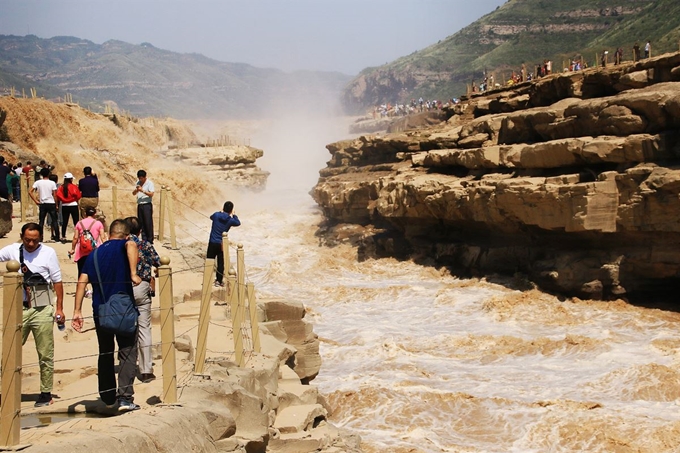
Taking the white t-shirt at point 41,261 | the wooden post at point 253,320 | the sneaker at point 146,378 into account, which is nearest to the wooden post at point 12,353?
the white t-shirt at point 41,261

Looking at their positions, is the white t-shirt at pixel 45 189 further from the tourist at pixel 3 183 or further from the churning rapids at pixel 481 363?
the churning rapids at pixel 481 363

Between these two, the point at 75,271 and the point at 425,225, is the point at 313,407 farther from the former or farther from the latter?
the point at 425,225

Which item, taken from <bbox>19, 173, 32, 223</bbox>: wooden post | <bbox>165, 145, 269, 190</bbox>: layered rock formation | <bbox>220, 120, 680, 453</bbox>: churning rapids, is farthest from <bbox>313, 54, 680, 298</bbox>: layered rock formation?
<bbox>165, 145, 269, 190</bbox>: layered rock formation

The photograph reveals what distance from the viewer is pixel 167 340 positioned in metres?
6.26

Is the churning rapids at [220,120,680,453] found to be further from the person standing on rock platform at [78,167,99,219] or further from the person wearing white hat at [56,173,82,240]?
the person wearing white hat at [56,173,82,240]

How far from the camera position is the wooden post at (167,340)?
6.20 m

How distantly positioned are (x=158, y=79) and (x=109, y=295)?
153059 mm

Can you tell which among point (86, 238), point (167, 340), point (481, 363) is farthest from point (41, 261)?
point (481, 363)

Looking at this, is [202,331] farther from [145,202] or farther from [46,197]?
[46,197]

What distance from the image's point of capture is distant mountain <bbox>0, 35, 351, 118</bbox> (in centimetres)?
13238

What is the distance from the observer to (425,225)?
25312 millimetres

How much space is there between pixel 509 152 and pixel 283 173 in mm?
38346

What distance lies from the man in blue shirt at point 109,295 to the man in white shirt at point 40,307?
0.23 meters

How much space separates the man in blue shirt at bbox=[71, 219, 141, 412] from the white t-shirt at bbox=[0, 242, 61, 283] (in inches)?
12.0
